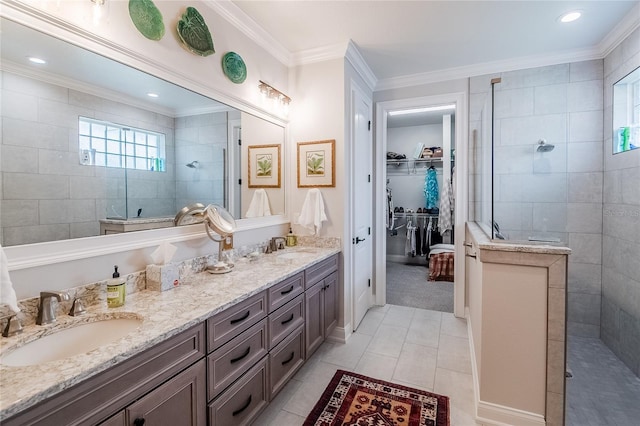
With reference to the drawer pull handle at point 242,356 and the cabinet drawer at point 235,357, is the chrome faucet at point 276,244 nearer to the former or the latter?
the cabinet drawer at point 235,357

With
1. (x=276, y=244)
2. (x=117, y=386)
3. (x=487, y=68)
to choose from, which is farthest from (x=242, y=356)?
(x=487, y=68)

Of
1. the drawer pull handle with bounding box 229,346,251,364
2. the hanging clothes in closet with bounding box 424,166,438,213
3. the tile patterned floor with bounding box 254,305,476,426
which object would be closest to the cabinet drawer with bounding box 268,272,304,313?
the drawer pull handle with bounding box 229,346,251,364

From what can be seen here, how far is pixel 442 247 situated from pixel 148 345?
4.79m

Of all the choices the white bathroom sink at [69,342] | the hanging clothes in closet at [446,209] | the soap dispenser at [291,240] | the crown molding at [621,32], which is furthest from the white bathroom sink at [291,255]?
the hanging clothes in closet at [446,209]

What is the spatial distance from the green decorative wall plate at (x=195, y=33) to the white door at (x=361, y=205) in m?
1.37

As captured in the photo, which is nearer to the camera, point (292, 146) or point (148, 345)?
point (148, 345)

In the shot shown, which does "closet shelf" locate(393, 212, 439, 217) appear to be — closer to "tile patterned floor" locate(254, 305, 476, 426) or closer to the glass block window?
"tile patterned floor" locate(254, 305, 476, 426)

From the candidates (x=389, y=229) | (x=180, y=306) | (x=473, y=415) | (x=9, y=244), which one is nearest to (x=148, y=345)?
(x=180, y=306)

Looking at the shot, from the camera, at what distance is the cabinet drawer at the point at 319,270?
218 centimetres

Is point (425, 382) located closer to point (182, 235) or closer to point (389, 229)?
point (182, 235)

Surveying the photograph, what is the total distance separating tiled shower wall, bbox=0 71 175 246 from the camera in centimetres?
114

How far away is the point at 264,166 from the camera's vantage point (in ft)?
8.70

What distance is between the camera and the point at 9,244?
1.14 m

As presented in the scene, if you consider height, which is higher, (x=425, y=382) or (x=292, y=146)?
(x=292, y=146)
